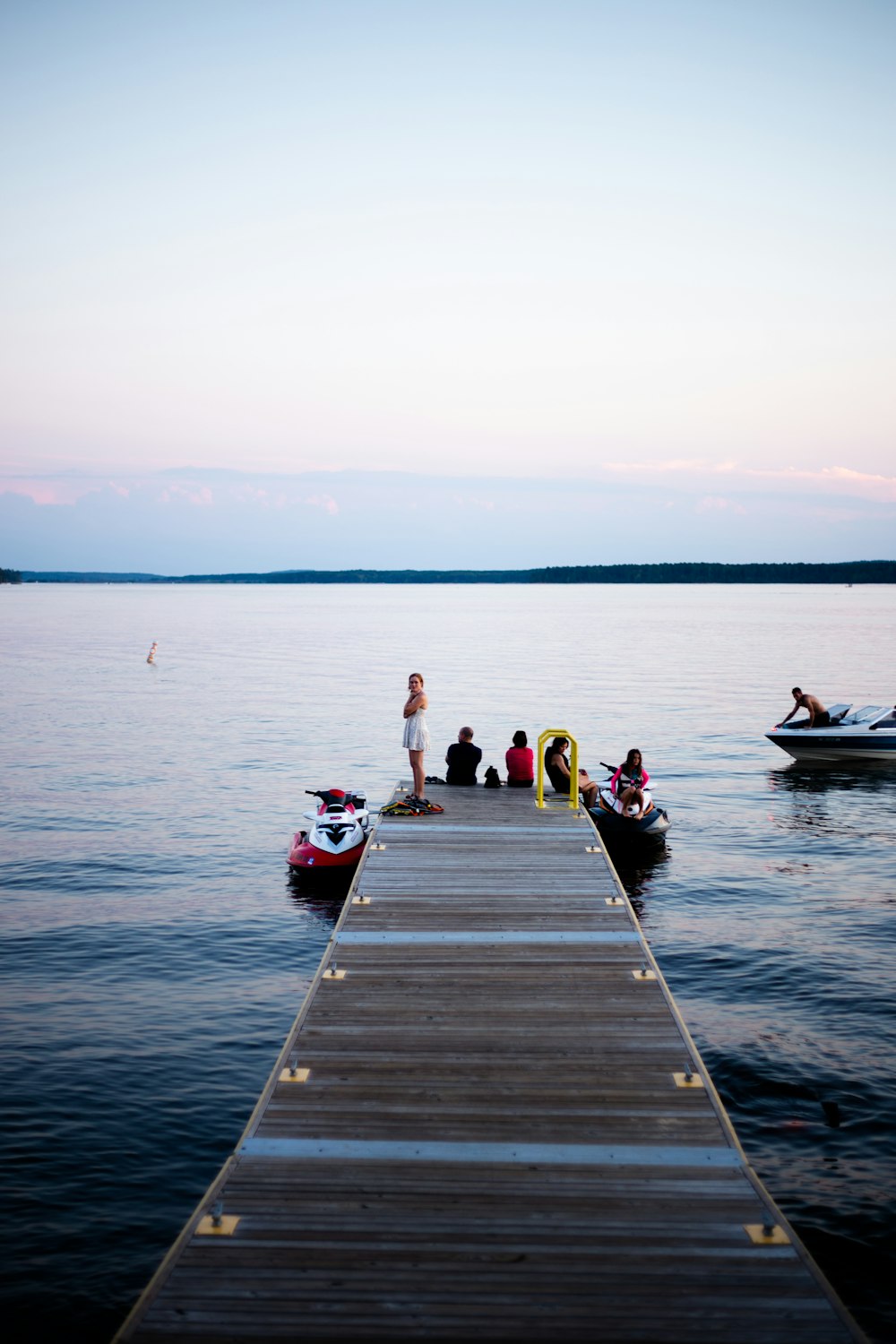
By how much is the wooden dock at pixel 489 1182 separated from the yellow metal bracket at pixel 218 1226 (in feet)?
0.05

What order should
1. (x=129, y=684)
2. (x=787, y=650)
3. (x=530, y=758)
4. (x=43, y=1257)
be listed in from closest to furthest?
(x=43, y=1257)
(x=530, y=758)
(x=129, y=684)
(x=787, y=650)

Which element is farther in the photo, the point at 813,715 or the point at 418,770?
the point at 813,715

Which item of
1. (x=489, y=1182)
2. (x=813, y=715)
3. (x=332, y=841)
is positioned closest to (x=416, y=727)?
(x=332, y=841)

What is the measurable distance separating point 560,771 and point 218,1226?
16294 millimetres

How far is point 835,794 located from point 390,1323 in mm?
28524

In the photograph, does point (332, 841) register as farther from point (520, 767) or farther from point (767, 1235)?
point (767, 1235)

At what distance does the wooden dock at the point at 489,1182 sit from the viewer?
654 centimetres

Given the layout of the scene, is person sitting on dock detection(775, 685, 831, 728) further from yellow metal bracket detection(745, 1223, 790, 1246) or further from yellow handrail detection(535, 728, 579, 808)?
yellow metal bracket detection(745, 1223, 790, 1246)

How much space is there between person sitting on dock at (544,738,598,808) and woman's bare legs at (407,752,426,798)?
2.80m

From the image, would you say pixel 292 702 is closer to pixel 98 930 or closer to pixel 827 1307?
pixel 98 930

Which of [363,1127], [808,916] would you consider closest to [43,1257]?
[363,1127]

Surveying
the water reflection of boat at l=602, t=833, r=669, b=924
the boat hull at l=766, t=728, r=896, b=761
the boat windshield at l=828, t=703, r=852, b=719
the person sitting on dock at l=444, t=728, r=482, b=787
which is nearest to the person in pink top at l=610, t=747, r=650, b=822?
the water reflection of boat at l=602, t=833, r=669, b=924

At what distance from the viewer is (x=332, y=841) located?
2198cm

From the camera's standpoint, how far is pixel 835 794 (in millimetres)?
32281
